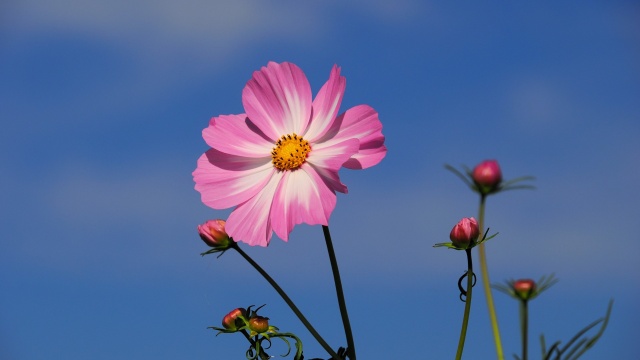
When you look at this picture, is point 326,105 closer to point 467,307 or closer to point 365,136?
point 365,136

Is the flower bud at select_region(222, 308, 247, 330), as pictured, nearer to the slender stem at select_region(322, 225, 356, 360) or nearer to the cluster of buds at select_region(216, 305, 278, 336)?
the cluster of buds at select_region(216, 305, 278, 336)

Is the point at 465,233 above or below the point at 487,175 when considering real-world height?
below

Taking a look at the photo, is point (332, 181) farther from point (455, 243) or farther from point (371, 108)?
point (455, 243)

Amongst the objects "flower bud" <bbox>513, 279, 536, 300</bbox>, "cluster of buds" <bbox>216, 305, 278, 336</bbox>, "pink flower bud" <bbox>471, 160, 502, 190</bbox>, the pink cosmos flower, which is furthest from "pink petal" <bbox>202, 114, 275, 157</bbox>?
"flower bud" <bbox>513, 279, 536, 300</bbox>

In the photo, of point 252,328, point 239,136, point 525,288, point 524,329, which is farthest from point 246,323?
point 525,288

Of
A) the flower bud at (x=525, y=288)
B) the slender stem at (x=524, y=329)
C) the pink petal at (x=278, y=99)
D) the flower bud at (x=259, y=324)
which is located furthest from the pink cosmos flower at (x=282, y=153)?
the flower bud at (x=525, y=288)

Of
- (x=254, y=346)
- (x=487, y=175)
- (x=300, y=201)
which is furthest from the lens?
(x=487, y=175)

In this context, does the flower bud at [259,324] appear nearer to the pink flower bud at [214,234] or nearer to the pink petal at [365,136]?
the pink flower bud at [214,234]
